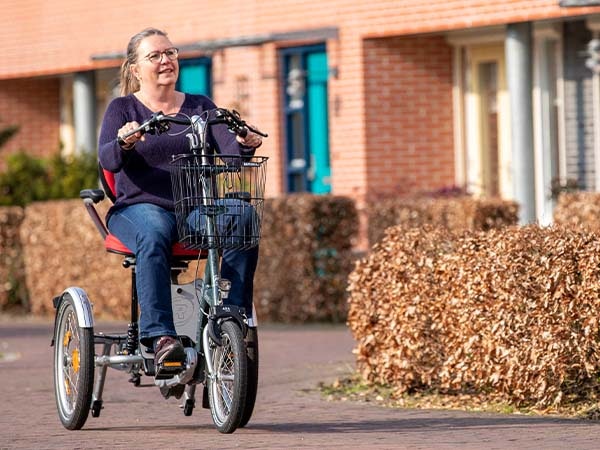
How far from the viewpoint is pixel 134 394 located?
32.2 ft

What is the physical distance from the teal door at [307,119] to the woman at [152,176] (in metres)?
10.4

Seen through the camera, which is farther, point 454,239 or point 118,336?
point 454,239

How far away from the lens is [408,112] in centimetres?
1772

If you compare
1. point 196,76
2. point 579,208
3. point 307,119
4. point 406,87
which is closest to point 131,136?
point 579,208

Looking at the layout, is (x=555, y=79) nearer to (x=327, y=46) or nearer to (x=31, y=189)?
(x=327, y=46)

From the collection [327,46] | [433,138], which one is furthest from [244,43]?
[433,138]

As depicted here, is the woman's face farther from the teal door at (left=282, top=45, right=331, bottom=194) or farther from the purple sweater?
the teal door at (left=282, top=45, right=331, bottom=194)

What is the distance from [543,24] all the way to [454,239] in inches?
329

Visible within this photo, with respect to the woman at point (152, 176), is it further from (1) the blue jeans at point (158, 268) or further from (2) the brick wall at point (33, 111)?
(2) the brick wall at point (33, 111)

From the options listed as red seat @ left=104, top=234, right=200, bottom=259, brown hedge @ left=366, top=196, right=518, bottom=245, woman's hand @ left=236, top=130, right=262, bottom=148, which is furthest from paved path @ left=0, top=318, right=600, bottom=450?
brown hedge @ left=366, top=196, right=518, bottom=245

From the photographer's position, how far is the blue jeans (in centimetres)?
752

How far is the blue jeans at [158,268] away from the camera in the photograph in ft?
24.7

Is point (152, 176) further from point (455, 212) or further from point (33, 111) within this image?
point (33, 111)

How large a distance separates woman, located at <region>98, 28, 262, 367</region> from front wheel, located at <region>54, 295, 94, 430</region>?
1.11ft
